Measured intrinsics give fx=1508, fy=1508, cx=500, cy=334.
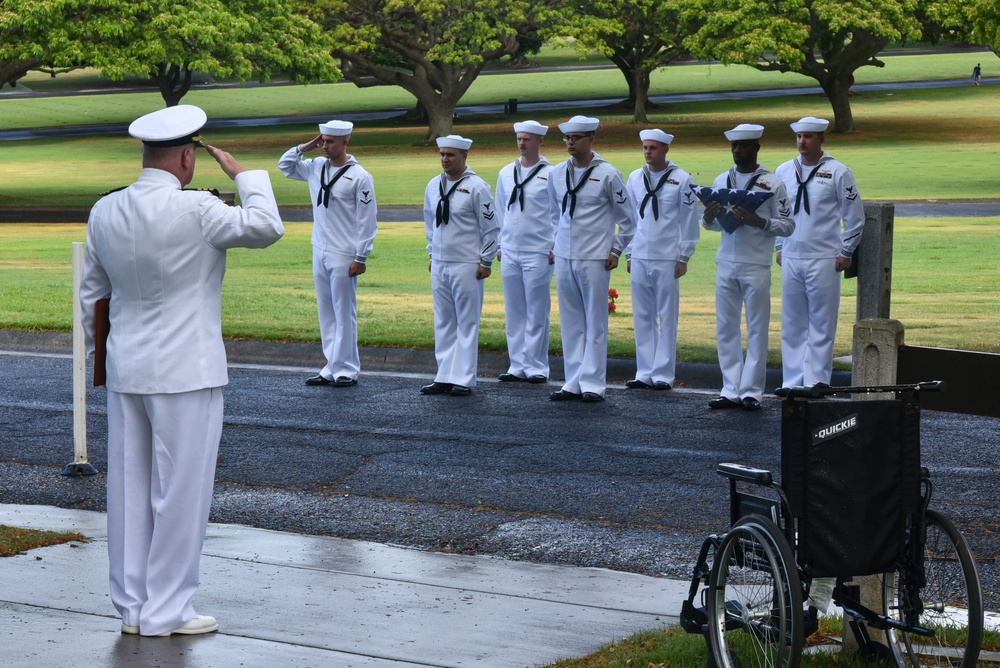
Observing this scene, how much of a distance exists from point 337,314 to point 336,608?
728cm

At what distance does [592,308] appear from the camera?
41.4ft

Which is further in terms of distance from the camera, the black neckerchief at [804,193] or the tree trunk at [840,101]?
the tree trunk at [840,101]

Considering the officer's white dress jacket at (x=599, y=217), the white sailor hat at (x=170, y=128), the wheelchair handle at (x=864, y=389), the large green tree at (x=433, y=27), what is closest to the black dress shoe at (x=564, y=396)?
the officer's white dress jacket at (x=599, y=217)

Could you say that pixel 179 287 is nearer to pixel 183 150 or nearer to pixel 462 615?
pixel 183 150

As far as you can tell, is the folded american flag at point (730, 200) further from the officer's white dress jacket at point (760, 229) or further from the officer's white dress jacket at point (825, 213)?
the officer's white dress jacket at point (825, 213)

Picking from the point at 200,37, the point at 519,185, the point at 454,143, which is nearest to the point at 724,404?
the point at 519,185

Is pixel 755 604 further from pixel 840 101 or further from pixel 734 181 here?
pixel 840 101

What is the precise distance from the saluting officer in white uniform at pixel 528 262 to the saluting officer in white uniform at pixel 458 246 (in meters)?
0.40

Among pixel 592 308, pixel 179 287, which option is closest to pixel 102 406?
pixel 592 308

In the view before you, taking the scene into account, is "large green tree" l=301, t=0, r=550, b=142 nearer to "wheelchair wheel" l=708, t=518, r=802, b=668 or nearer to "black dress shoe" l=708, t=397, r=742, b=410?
"black dress shoe" l=708, t=397, r=742, b=410

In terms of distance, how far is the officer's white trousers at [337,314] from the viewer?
12992 mm

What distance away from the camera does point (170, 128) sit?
5.73m

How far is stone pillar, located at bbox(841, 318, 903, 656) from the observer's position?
17.3 feet

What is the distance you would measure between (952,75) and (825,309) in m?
70.6
